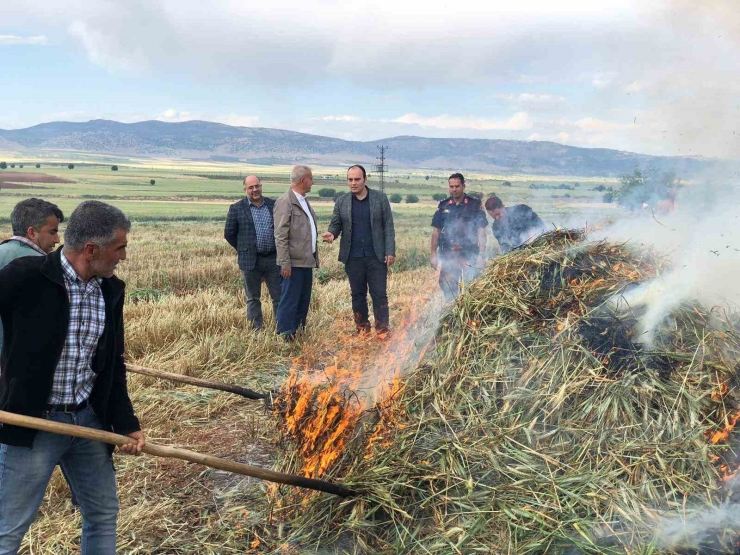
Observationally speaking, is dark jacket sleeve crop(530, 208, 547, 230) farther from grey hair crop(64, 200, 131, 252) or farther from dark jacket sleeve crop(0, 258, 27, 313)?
dark jacket sleeve crop(0, 258, 27, 313)

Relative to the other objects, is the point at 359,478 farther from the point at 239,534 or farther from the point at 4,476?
the point at 4,476

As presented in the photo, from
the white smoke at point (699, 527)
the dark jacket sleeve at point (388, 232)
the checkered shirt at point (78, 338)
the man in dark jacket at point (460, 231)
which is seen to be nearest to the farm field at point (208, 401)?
the man in dark jacket at point (460, 231)

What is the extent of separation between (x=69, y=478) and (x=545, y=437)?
244cm

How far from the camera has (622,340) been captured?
357 centimetres

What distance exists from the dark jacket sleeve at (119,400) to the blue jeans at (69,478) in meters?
0.09

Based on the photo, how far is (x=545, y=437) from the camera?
324 cm

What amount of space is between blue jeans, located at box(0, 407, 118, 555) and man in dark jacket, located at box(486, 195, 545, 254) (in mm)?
Answer: 4545

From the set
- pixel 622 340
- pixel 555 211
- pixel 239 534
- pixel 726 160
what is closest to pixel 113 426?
pixel 239 534

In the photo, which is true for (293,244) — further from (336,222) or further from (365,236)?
(365,236)

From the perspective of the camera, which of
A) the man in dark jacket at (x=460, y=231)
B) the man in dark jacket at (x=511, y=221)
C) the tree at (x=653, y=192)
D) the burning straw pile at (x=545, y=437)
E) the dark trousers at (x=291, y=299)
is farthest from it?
the man in dark jacket at (x=460, y=231)

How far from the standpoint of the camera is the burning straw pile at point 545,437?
2.87 m

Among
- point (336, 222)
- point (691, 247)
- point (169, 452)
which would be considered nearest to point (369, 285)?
point (336, 222)

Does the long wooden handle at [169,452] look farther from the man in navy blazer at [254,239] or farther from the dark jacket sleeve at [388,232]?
the man in navy blazer at [254,239]

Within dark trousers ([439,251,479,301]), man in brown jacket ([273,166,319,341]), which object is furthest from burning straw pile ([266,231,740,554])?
man in brown jacket ([273,166,319,341])
